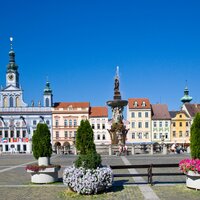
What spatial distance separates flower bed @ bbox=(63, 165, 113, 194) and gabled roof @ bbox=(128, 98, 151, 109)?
66.3 metres

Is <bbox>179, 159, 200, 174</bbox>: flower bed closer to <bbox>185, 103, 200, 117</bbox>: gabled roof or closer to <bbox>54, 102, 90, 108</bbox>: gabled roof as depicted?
<bbox>185, 103, 200, 117</bbox>: gabled roof

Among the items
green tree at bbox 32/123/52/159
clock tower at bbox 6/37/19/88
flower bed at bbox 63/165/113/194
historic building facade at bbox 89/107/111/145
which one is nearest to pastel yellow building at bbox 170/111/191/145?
historic building facade at bbox 89/107/111/145

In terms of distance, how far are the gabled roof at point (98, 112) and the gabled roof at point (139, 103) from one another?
6161 mm

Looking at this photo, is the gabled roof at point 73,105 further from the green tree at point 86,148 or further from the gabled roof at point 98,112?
the green tree at point 86,148

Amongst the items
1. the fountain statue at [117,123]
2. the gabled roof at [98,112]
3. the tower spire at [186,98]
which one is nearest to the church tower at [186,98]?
the tower spire at [186,98]

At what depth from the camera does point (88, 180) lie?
38.2 feet

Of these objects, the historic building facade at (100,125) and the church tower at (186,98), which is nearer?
the historic building facade at (100,125)

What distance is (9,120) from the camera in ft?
271

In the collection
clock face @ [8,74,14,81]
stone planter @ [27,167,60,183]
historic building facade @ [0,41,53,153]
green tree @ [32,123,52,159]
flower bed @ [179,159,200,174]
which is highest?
clock face @ [8,74,14,81]

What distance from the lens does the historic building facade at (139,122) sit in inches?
3068

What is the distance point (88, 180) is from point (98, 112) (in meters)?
70.7

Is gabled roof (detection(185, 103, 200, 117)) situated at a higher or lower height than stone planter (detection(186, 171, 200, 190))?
higher

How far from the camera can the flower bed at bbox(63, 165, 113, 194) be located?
1162 cm

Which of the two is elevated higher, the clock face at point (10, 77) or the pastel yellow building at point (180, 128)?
the clock face at point (10, 77)
